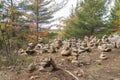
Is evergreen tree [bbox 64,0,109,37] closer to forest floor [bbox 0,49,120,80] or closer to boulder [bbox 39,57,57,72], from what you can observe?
forest floor [bbox 0,49,120,80]

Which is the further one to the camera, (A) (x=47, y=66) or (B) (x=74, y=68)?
(B) (x=74, y=68)

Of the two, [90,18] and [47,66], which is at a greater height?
[90,18]

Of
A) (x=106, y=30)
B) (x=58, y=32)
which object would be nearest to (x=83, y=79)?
(x=106, y=30)

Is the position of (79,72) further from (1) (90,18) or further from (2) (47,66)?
(1) (90,18)

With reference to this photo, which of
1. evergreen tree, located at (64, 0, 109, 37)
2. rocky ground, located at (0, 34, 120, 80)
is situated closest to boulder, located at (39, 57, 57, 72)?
rocky ground, located at (0, 34, 120, 80)

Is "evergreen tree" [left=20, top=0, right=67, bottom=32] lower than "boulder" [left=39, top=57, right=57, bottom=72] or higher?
higher

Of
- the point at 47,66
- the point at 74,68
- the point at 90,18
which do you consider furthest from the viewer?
the point at 90,18

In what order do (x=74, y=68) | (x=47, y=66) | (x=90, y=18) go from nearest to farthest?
(x=47, y=66)
(x=74, y=68)
(x=90, y=18)

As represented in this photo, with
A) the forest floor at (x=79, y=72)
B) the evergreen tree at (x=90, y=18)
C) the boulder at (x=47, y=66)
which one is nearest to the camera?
the forest floor at (x=79, y=72)

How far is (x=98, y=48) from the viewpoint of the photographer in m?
7.10

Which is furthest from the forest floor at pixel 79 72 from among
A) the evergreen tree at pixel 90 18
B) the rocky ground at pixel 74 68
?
the evergreen tree at pixel 90 18

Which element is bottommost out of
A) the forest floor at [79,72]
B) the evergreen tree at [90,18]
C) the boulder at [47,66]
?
the forest floor at [79,72]

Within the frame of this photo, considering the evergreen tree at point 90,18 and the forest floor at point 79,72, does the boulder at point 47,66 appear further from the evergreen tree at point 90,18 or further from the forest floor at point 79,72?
the evergreen tree at point 90,18

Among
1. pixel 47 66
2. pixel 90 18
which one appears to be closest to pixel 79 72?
pixel 47 66
